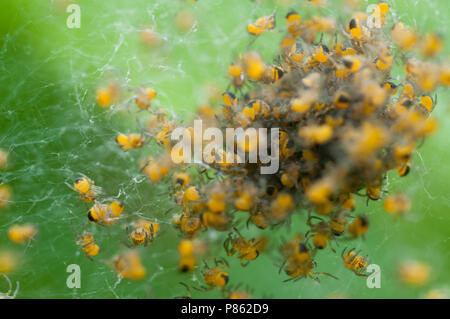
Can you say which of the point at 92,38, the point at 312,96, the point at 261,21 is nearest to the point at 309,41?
the point at 261,21

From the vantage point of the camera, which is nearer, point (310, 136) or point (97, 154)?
point (310, 136)

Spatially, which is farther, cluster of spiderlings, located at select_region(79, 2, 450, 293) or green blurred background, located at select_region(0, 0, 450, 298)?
green blurred background, located at select_region(0, 0, 450, 298)

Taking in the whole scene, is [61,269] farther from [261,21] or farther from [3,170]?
[261,21]

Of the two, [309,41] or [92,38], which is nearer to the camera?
[309,41]

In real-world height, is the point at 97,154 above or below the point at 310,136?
above

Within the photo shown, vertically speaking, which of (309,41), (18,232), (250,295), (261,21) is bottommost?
(250,295)
